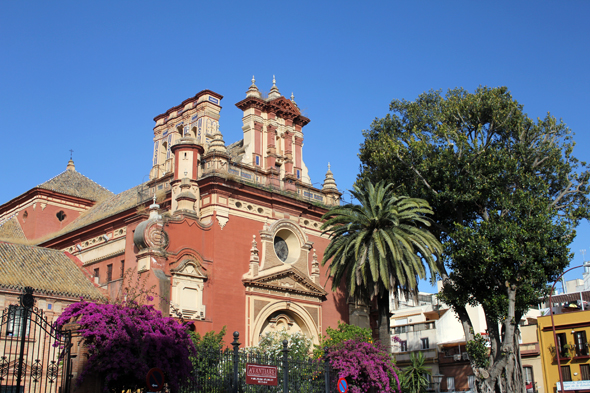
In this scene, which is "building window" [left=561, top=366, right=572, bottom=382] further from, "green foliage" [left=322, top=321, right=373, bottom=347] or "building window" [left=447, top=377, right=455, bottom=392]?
"green foliage" [left=322, top=321, right=373, bottom=347]

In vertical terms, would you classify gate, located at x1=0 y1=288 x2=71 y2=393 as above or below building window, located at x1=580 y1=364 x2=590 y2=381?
above

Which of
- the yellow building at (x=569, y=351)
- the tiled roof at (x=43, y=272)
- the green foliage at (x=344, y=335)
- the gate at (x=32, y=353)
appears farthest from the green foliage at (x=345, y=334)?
the yellow building at (x=569, y=351)

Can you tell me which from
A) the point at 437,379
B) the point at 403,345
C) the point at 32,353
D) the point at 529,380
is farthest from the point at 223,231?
the point at 403,345

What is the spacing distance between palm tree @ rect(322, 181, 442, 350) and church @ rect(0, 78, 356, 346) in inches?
179

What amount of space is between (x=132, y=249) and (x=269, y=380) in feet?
52.9

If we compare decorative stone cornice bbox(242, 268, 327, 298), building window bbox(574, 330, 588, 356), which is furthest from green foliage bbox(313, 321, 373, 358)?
building window bbox(574, 330, 588, 356)

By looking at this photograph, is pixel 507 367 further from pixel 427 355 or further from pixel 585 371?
pixel 427 355

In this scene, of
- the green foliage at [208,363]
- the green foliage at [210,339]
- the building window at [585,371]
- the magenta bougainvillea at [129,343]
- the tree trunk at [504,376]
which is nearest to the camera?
the magenta bougainvillea at [129,343]

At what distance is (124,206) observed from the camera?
39156 millimetres

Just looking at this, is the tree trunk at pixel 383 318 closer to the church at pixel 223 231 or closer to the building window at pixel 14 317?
the church at pixel 223 231

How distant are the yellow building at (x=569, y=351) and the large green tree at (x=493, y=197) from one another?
29.4ft

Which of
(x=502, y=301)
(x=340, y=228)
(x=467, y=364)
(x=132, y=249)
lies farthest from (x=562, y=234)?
(x=132, y=249)

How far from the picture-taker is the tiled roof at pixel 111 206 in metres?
38.4

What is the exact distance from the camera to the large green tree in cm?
2880
